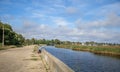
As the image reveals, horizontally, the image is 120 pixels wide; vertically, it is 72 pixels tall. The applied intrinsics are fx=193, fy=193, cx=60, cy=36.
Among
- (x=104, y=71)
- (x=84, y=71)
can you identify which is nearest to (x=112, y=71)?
(x=104, y=71)

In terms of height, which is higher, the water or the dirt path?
the dirt path

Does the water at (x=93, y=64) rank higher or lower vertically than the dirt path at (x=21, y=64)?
lower

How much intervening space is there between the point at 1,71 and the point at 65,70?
20.9ft

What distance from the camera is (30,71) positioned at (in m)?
14.1

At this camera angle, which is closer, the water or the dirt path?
the dirt path

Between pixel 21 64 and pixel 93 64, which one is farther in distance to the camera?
pixel 93 64

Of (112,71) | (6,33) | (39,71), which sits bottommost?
(112,71)

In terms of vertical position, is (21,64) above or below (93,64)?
above

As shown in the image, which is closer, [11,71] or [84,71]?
[11,71]

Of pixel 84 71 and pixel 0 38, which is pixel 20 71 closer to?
pixel 84 71

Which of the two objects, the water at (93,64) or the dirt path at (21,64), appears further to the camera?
the water at (93,64)

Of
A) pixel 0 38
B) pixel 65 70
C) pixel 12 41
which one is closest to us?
pixel 65 70

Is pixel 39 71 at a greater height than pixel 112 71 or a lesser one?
greater

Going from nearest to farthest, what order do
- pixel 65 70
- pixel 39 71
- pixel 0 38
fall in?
pixel 65 70, pixel 39 71, pixel 0 38
